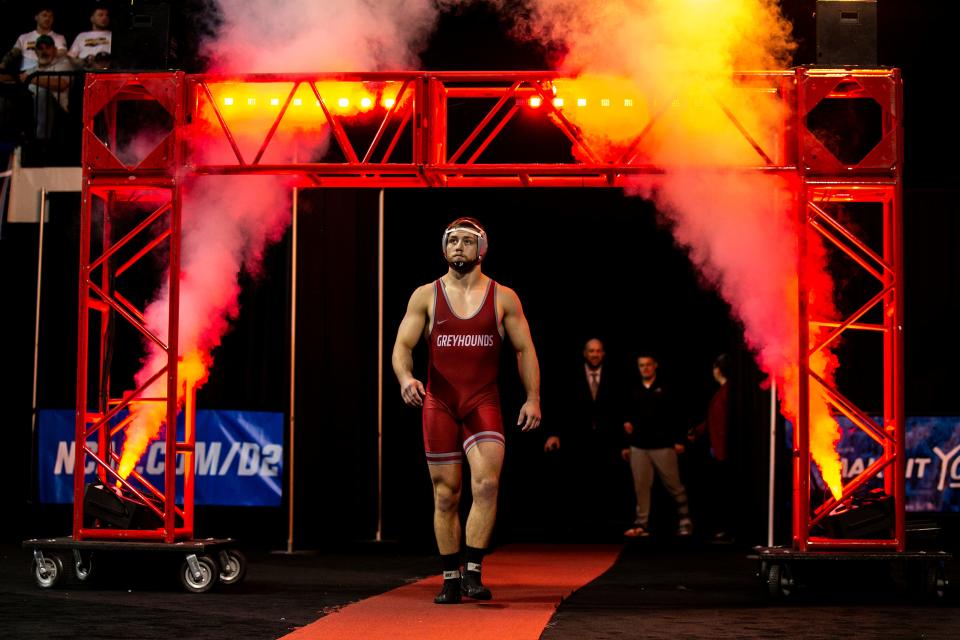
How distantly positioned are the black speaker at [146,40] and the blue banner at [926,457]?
18.9 ft

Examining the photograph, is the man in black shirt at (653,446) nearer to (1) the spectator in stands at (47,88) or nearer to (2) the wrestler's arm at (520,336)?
(2) the wrestler's arm at (520,336)

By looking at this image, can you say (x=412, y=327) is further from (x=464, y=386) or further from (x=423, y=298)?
(x=464, y=386)

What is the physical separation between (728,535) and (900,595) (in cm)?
398

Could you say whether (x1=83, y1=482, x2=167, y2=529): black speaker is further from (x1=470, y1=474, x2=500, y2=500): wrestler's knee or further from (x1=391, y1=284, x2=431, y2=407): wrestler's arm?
(x1=470, y1=474, x2=500, y2=500): wrestler's knee

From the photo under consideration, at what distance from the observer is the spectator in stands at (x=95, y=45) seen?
1192 cm

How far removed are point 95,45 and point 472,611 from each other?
790 cm

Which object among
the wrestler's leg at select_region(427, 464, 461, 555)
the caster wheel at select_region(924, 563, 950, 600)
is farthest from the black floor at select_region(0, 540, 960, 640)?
the wrestler's leg at select_region(427, 464, 461, 555)

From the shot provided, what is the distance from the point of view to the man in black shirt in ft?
37.1

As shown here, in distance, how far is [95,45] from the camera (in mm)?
12109

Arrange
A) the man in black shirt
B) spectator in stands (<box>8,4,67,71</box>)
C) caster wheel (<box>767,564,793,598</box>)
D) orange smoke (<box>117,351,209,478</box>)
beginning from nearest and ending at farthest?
caster wheel (<box>767,564,793,598</box>), orange smoke (<box>117,351,209,478</box>), the man in black shirt, spectator in stands (<box>8,4,67,71</box>)

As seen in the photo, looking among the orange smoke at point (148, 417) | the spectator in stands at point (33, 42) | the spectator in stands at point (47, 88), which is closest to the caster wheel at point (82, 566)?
the orange smoke at point (148, 417)

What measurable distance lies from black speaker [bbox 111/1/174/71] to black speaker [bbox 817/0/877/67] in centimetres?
392

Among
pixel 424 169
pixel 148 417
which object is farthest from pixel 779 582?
pixel 148 417

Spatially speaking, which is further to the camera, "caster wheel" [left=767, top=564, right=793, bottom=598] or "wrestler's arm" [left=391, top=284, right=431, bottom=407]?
"caster wheel" [left=767, top=564, right=793, bottom=598]
